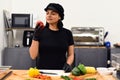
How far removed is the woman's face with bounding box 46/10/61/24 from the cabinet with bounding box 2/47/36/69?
1.43 m

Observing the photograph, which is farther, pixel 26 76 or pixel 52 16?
pixel 52 16

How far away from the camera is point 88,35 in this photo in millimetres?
3695

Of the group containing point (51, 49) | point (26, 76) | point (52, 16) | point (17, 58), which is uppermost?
point (52, 16)

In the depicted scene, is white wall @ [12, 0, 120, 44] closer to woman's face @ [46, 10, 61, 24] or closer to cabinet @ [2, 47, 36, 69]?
cabinet @ [2, 47, 36, 69]

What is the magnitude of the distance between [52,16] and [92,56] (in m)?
1.54

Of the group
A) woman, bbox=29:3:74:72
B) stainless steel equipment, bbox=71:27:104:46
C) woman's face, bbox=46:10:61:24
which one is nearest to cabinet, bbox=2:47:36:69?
stainless steel equipment, bbox=71:27:104:46

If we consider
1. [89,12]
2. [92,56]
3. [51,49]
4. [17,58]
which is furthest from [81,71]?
[89,12]

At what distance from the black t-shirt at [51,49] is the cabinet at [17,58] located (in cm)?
128

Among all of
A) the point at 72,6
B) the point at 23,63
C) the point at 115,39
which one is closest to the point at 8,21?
the point at 23,63

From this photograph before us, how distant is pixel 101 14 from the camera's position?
12.8 ft

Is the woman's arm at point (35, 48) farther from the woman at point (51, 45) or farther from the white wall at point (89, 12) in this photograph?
the white wall at point (89, 12)

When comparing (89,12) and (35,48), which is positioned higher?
(89,12)

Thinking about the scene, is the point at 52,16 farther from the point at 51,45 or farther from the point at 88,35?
the point at 88,35

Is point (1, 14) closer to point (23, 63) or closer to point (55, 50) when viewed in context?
point (23, 63)
